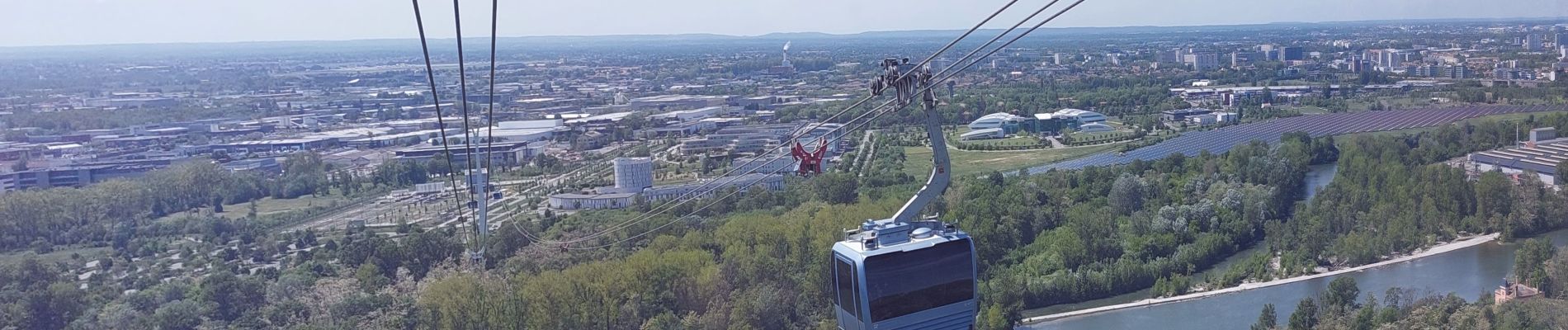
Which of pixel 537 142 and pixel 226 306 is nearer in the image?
pixel 226 306

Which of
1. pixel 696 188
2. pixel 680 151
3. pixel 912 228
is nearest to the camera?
pixel 912 228

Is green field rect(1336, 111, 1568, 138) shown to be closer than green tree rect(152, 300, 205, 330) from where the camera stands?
No

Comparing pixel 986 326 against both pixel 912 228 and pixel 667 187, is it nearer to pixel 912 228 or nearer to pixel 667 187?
pixel 912 228

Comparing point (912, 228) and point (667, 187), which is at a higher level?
point (912, 228)

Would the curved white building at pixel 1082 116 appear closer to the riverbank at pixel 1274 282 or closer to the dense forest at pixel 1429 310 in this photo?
the riverbank at pixel 1274 282

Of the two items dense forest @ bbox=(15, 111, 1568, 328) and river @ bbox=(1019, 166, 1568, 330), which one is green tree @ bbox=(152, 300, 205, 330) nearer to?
dense forest @ bbox=(15, 111, 1568, 328)

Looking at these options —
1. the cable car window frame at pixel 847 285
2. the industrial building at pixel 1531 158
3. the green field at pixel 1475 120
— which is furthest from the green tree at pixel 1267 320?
the green field at pixel 1475 120

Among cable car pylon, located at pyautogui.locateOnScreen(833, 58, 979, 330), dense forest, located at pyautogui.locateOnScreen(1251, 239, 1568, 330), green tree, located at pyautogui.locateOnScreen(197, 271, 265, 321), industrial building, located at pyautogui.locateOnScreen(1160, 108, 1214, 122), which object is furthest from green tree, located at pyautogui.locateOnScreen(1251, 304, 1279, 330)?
industrial building, located at pyautogui.locateOnScreen(1160, 108, 1214, 122)

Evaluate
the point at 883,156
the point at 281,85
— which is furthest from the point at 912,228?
the point at 281,85
